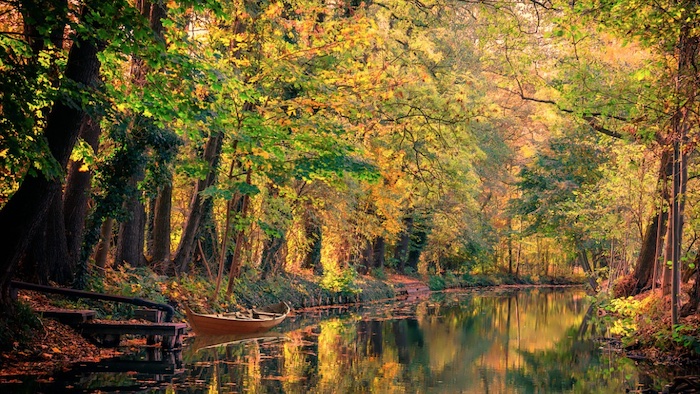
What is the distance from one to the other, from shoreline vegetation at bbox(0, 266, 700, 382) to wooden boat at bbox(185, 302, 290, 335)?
852 mm

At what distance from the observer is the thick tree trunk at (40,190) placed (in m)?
11.7

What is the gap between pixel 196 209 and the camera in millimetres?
21375

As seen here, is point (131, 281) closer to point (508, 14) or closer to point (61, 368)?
point (61, 368)

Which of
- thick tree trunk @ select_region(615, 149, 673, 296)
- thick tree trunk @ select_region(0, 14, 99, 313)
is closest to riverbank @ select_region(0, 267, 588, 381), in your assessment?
thick tree trunk @ select_region(0, 14, 99, 313)

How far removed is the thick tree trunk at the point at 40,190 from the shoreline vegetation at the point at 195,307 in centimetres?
100

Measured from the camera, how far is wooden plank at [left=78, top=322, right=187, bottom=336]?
14695mm

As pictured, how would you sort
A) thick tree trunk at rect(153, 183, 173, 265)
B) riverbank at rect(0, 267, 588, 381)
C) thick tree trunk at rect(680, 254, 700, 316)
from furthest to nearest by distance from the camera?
thick tree trunk at rect(153, 183, 173, 265), thick tree trunk at rect(680, 254, 700, 316), riverbank at rect(0, 267, 588, 381)

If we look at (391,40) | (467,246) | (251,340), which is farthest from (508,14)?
(467,246)

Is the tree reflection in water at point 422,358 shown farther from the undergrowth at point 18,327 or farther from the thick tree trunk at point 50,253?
the thick tree trunk at point 50,253

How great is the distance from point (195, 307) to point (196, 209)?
111 inches

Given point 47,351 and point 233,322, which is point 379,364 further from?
point 47,351

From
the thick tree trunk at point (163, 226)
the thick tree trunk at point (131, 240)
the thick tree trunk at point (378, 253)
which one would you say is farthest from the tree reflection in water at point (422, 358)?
the thick tree trunk at point (378, 253)

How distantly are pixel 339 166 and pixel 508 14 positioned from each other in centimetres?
541

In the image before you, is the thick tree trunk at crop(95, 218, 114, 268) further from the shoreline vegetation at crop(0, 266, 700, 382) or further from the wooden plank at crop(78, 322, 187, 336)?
the wooden plank at crop(78, 322, 187, 336)
